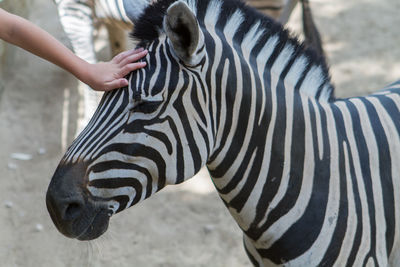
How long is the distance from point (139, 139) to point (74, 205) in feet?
1.10

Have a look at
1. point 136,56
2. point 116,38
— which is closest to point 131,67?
point 136,56

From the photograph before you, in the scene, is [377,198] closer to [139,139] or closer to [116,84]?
[139,139]

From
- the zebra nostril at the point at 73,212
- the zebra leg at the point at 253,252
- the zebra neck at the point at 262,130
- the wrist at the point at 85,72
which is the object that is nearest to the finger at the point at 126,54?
the wrist at the point at 85,72

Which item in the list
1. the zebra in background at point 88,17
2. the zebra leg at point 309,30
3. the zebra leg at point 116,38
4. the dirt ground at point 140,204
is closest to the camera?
the dirt ground at point 140,204

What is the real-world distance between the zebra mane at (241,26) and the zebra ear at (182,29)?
0.15 meters

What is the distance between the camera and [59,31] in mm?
6812

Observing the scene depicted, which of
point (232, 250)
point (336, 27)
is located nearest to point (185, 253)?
point (232, 250)

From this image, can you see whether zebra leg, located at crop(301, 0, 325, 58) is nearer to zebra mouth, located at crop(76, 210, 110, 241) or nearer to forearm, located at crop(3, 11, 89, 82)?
forearm, located at crop(3, 11, 89, 82)

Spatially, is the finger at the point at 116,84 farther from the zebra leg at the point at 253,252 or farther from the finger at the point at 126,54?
the zebra leg at the point at 253,252

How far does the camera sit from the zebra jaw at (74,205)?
195 cm

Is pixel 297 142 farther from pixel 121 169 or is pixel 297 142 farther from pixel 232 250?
pixel 232 250

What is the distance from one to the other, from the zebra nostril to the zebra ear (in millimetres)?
655

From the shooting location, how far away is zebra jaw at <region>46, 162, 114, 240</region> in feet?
6.41

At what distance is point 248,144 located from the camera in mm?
2193
